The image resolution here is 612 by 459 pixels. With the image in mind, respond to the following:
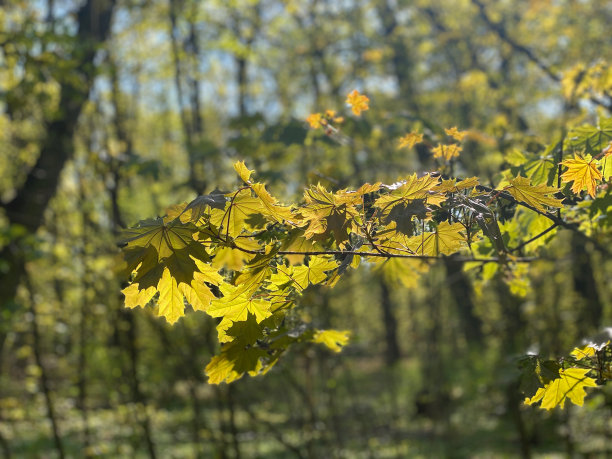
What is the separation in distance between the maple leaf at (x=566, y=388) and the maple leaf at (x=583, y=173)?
0.52 m

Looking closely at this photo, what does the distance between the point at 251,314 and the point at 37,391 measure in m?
6.57

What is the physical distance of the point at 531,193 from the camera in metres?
1.45

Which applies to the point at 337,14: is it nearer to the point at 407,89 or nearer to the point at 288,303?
the point at 407,89

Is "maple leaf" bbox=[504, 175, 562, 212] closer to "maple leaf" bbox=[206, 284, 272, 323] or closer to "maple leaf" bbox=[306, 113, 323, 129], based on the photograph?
"maple leaf" bbox=[206, 284, 272, 323]

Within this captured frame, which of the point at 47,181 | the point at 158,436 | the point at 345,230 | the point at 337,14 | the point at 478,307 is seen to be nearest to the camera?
the point at 345,230

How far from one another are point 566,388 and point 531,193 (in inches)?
23.8

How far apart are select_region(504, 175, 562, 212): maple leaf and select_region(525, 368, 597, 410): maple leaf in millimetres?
507

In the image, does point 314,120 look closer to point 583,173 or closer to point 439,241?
point 439,241

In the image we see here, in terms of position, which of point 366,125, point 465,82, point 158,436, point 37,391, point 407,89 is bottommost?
point 158,436

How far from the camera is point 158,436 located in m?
9.51

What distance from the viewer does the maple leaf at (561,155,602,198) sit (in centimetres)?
150

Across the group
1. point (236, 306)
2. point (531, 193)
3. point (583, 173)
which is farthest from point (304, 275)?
point (583, 173)

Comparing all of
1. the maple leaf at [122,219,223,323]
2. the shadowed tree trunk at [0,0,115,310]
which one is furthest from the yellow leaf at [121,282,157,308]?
the shadowed tree trunk at [0,0,115,310]

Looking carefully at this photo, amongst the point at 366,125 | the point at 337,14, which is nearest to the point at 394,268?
the point at 366,125
